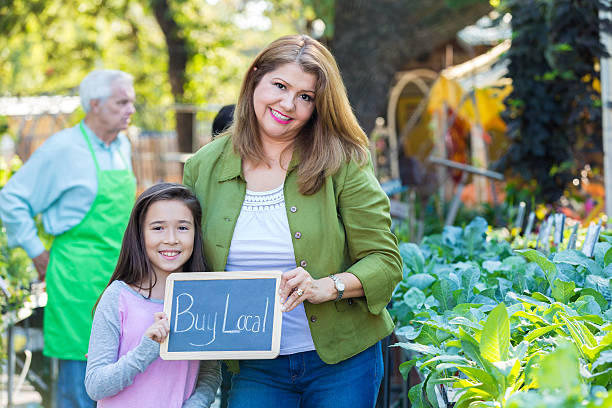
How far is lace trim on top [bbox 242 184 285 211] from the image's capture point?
7.23ft

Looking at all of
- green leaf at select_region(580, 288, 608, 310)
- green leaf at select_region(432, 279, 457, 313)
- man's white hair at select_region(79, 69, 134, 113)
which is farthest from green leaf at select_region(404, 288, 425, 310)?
man's white hair at select_region(79, 69, 134, 113)

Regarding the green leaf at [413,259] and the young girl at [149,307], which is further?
the green leaf at [413,259]

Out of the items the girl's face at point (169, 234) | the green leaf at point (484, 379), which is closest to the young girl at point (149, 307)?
the girl's face at point (169, 234)

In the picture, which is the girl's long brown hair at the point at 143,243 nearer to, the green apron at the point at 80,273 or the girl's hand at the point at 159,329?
the girl's hand at the point at 159,329

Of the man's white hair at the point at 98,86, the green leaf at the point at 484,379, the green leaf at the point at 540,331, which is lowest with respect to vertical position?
the green leaf at the point at 484,379

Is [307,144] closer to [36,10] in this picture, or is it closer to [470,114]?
[470,114]

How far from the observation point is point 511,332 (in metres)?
1.94

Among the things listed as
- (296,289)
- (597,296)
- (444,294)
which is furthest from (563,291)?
(296,289)

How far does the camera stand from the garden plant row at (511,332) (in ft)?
4.47

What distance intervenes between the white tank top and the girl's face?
139 millimetres

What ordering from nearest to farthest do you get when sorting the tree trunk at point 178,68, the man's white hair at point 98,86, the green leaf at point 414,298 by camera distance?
1. the green leaf at point 414,298
2. the man's white hair at point 98,86
3. the tree trunk at point 178,68

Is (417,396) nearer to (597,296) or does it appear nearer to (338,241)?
(338,241)

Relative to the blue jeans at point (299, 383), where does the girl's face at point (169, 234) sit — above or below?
above

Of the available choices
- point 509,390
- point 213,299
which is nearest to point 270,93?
point 213,299
